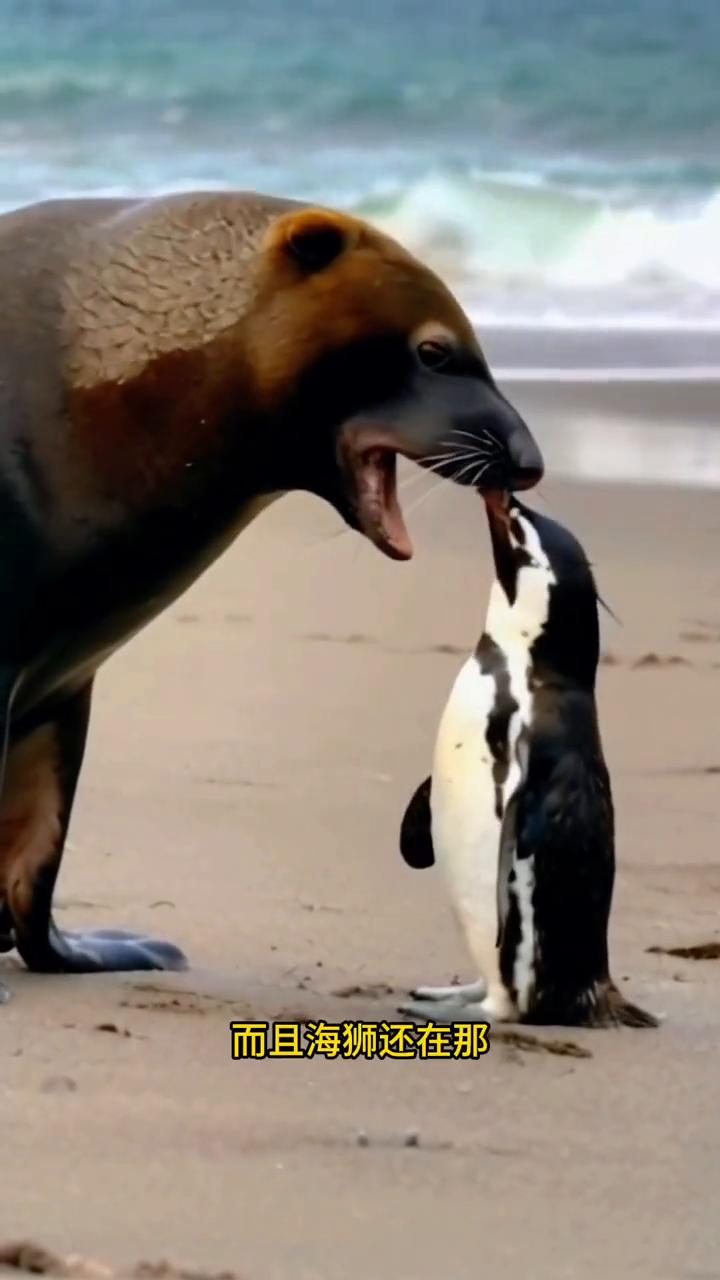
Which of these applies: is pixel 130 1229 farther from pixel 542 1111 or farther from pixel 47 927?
pixel 47 927

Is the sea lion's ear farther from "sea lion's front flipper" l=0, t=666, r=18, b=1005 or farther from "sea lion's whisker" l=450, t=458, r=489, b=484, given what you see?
"sea lion's front flipper" l=0, t=666, r=18, b=1005

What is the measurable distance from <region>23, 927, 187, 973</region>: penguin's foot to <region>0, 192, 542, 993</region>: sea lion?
465mm

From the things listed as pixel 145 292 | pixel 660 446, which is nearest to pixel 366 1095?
pixel 145 292

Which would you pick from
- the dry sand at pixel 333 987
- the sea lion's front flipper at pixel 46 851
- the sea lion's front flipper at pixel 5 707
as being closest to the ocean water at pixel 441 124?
the dry sand at pixel 333 987

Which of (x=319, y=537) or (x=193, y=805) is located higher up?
(x=193, y=805)

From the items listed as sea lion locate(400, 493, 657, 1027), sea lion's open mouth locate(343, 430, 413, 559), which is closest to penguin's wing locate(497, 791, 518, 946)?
sea lion locate(400, 493, 657, 1027)

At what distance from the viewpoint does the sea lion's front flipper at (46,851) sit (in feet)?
15.1

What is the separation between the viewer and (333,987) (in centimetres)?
445

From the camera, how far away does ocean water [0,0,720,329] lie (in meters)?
19.8

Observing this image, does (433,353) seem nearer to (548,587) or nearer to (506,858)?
(548,587)

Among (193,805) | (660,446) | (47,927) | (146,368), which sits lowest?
(660,446)

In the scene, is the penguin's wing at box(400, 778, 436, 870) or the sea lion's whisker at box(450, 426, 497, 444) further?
the penguin's wing at box(400, 778, 436, 870)

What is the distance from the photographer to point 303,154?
82.7 ft

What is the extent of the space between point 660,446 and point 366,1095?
8.89 metres
